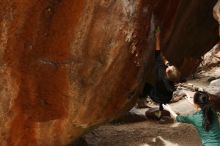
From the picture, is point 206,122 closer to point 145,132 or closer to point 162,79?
point 162,79

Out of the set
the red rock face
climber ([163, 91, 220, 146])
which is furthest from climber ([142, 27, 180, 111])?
climber ([163, 91, 220, 146])

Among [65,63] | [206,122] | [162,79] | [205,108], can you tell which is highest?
[65,63]

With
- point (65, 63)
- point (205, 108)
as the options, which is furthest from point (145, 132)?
point (205, 108)

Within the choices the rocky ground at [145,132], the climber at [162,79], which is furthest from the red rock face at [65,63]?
the rocky ground at [145,132]

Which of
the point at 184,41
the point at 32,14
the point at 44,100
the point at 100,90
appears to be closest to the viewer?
the point at 32,14

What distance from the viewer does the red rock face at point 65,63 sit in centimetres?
618

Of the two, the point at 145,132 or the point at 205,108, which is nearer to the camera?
the point at 205,108

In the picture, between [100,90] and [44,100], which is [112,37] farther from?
[44,100]

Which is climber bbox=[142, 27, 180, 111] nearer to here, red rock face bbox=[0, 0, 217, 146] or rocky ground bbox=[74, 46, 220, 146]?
red rock face bbox=[0, 0, 217, 146]

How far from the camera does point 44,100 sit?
21.5ft

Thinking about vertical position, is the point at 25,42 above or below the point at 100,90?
above

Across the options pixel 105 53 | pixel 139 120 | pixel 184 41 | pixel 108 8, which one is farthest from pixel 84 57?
pixel 184 41

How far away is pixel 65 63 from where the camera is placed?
6535mm

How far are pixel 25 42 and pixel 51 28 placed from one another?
19.0 inches
